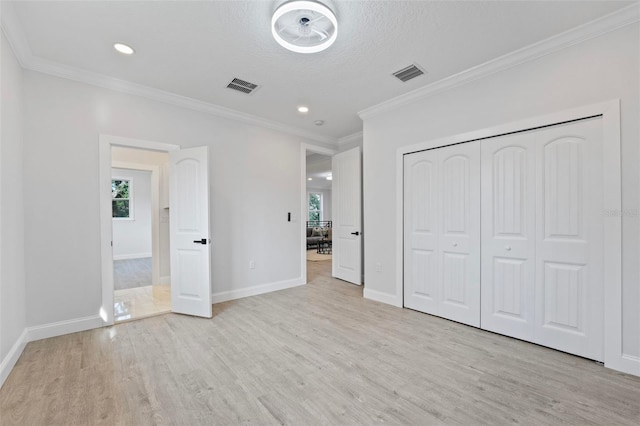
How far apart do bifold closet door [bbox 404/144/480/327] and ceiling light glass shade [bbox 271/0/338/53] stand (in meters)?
1.95

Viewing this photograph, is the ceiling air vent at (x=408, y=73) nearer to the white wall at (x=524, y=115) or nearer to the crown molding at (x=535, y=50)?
the crown molding at (x=535, y=50)

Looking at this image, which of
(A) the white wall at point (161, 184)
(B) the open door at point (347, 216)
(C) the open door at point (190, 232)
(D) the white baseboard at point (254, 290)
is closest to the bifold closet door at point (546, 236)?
(B) the open door at point (347, 216)

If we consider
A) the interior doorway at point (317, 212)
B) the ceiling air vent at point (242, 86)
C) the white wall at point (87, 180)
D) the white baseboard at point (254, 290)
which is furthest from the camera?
the interior doorway at point (317, 212)

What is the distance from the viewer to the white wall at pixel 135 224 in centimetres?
811

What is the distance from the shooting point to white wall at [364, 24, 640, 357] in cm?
218

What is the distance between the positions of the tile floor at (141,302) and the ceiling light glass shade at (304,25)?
3581 millimetres

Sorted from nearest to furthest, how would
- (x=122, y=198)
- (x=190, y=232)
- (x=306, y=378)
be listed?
(x=306, y=378) → (x=190, y=232) → (x=122, y=198)

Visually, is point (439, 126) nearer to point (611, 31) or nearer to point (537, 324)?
point (611, 31)

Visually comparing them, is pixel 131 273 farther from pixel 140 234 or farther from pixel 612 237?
pixel 612 237

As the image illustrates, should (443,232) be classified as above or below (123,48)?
below

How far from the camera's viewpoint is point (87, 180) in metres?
3.08

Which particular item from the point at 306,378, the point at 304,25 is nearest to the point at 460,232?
the point at 306,378

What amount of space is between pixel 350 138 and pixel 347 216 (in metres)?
1.58

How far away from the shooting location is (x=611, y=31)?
7.44 feet
